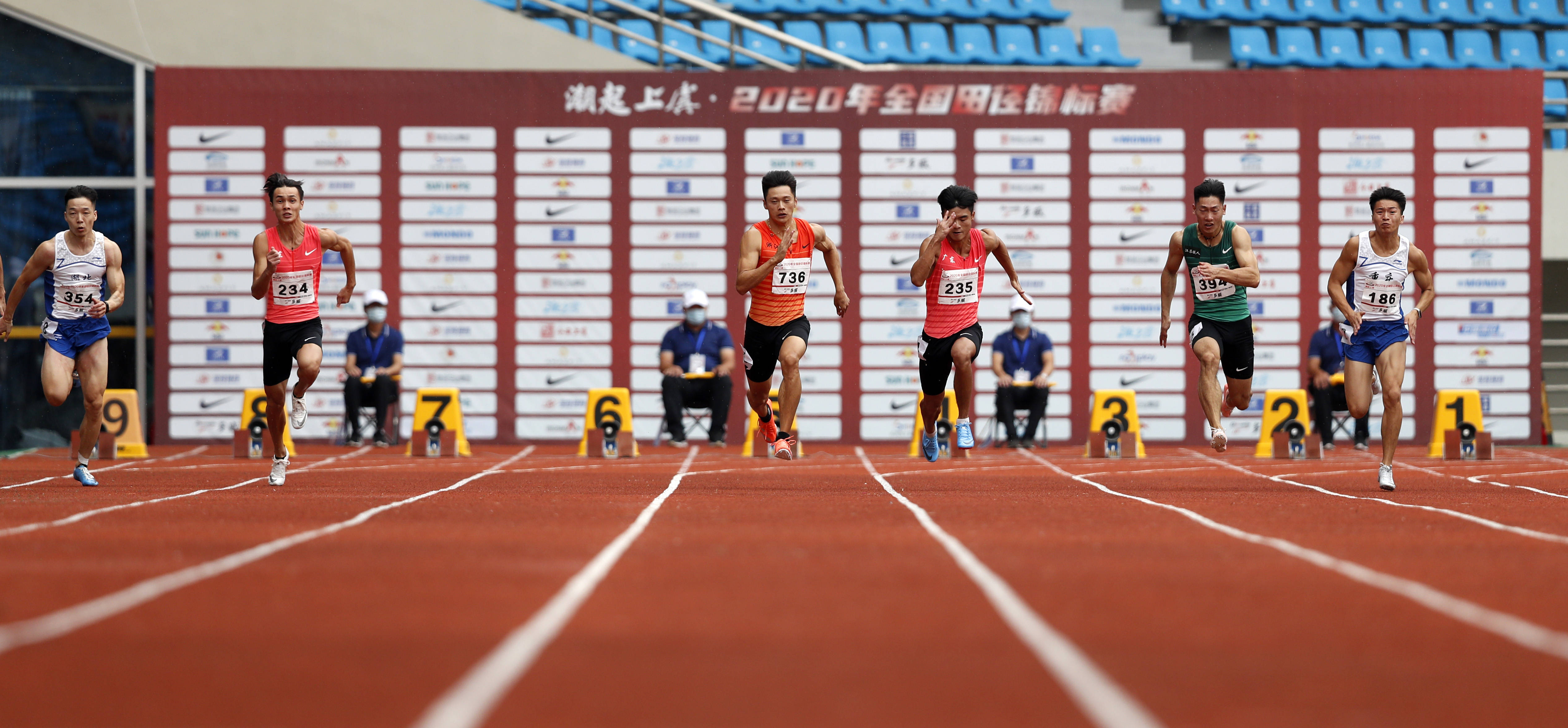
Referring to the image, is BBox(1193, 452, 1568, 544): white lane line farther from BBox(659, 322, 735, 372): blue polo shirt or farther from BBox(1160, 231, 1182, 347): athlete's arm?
BBox(659, 322, 735, 372): blue polo shirt

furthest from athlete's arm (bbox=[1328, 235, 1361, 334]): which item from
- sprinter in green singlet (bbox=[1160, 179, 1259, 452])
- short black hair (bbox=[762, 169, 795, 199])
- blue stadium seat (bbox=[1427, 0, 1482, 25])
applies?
blue stadium seat (bbox=[1427, 0, 1482, 25])

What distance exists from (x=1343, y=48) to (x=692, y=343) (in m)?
13.6

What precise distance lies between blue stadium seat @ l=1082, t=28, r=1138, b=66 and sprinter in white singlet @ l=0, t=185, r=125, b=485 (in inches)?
636

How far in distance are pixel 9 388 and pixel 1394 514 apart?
47.9 ft

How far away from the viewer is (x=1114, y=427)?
1532 centimetres

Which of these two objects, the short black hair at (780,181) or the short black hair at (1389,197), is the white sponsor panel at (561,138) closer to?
the short black hair at (780,181)

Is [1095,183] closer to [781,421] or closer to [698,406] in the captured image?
[698,406]

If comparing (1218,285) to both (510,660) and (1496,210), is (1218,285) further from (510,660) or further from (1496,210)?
(1496,210)

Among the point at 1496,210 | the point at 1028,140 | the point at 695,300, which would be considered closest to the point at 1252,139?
the point at 1028,140

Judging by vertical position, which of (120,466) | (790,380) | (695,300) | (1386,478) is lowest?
(120,466)

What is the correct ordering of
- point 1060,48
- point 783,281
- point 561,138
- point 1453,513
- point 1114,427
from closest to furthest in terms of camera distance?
point 1453,513
point 783,281
point 1114,427
point 561,138
point 1060,48

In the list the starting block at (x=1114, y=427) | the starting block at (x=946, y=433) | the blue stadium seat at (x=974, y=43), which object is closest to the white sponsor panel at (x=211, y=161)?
the starting block at (x=946, y=433)

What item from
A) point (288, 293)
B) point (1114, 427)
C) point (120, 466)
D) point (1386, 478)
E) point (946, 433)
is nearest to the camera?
point (1386, 478)

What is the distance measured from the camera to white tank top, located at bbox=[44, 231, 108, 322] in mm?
9875
